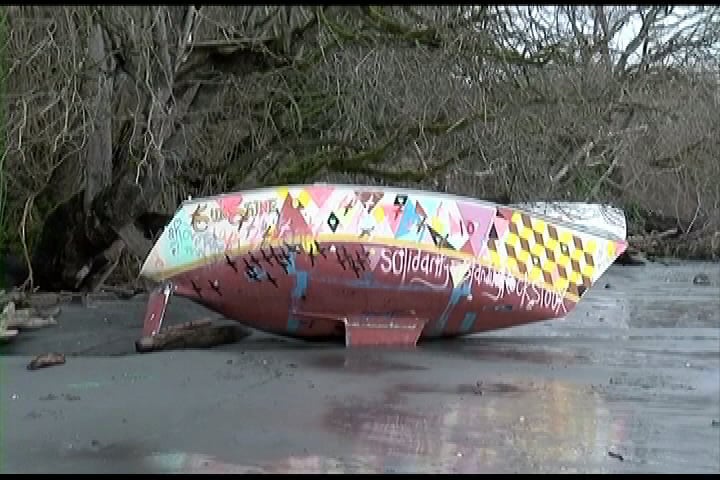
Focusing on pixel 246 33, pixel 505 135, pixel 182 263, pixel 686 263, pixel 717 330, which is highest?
pixel 246 33

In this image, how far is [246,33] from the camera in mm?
15359

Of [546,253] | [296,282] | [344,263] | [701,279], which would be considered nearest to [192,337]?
[296,282]

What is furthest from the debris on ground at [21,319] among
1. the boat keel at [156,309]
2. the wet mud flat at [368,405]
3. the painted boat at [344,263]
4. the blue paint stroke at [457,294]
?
the blue paint stroke at [457,294]

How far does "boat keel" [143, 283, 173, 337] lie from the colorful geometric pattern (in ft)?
0.80

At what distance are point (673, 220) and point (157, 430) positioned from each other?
1122 inches

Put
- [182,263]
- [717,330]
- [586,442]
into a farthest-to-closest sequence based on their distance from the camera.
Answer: [717,330], [182,263], [586,442]

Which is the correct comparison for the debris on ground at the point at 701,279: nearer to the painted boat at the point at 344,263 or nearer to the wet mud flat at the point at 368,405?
the wet mud flat at the point at 368,405

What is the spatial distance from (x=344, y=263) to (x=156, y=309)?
7.81 ft

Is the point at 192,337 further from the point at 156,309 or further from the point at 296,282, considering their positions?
the point at 296,282

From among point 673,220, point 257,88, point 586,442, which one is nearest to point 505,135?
point 257,88

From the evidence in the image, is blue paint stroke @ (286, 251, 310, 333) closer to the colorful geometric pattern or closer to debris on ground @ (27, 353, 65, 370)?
the colorful geometric pattern

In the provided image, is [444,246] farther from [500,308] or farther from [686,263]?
[686,263]

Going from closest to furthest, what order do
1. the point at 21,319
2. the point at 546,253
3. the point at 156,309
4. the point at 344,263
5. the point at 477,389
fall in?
the point at 477,389 < the point at 156,309 < the point at 344,263 < the point at 546,253 < the point at 21,319

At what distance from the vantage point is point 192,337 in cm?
1192
